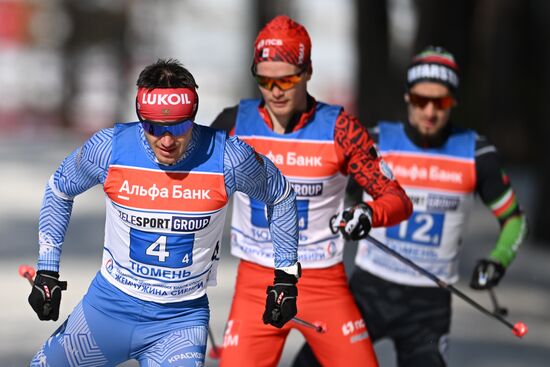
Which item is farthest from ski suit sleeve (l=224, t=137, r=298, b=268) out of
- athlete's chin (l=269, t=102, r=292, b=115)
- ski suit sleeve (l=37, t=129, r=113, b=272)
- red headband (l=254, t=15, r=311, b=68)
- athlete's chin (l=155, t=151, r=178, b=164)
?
red headband (l=254, t=15, r=311, b=68)

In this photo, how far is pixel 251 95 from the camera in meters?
23.7

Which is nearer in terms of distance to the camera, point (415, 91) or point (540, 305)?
point (415, 91)

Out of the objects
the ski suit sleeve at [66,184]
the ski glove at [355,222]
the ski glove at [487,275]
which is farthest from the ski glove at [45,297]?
the ski glove at [487,275]

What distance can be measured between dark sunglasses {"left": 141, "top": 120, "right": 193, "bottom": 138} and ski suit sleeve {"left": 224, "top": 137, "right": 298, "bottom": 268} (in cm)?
25

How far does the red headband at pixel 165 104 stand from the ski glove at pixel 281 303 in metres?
0.85

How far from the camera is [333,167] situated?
19.5ft

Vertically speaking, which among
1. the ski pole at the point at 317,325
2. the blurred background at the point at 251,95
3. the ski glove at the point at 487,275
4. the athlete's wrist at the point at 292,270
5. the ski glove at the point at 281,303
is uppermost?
the athlete's wrist at the point at 292,270

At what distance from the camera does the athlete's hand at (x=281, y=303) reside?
5.29m

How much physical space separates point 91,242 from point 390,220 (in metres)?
9.68

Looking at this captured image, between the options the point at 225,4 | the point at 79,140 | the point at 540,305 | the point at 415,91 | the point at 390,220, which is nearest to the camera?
the point at 390,220

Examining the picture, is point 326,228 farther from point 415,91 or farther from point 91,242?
point 91,242

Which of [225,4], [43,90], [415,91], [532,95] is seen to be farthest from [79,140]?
[415,91]

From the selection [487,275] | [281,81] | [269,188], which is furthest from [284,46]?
[487,275]

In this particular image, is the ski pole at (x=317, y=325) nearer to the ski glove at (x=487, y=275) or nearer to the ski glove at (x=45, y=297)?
the ski glove at (x=487, y=275)
